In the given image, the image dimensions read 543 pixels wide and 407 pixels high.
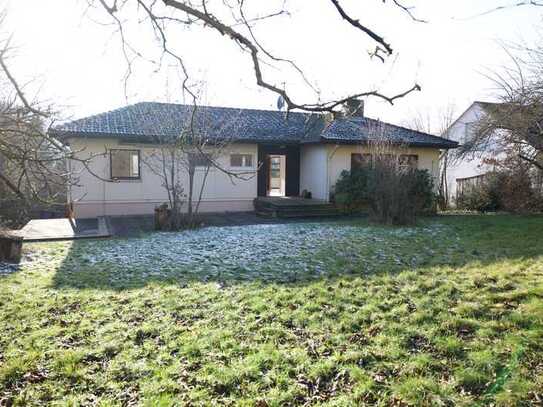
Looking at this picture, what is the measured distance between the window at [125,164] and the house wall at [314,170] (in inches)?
287

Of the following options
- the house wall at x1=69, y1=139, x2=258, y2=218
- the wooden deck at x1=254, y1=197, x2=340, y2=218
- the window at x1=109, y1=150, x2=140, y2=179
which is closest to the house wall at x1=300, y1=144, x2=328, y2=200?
the wooden deck at x1=254, y1=197, x2=340, y2=218

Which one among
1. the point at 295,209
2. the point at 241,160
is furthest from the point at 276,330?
the point at 241,160

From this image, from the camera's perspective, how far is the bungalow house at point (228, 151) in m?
14.5

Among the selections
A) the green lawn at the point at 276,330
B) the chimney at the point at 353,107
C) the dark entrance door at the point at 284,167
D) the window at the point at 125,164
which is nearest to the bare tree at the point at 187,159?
the window at the point at 125,164

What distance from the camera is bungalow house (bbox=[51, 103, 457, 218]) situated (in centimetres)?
1452

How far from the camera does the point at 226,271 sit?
23.7ft

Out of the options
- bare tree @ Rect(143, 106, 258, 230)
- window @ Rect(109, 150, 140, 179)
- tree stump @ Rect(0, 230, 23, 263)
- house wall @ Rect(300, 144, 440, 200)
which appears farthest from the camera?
house wall @ Rect(300, 144, 440, 200)

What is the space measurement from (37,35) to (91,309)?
10.6ft

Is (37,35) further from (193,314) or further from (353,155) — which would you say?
(353,155)

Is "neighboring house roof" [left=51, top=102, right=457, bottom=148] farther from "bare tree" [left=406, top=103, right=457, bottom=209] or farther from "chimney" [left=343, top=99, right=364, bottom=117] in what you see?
A: "bare tree" [left=406, top=103, right=457, bottom=209]

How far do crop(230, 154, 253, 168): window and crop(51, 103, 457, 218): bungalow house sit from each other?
0.14 feet

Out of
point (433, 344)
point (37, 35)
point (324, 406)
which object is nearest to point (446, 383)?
point (433, 344)

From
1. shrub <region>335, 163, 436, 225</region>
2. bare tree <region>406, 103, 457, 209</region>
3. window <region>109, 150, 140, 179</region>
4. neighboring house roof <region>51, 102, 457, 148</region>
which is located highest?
bare tree <region>406, 103, 457, 209</region>

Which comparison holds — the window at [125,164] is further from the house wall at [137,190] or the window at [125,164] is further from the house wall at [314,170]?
the house wall at [314,170]
